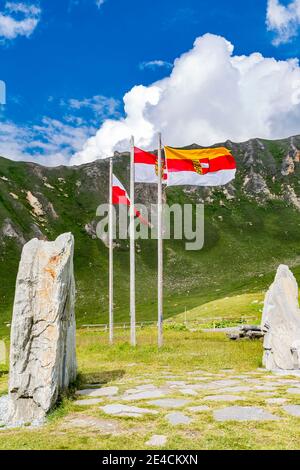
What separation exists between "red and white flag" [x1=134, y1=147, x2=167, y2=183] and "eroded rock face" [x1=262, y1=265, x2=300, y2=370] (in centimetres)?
930

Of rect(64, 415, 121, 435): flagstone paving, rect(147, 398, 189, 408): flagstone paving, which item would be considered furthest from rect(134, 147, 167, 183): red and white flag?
rect(64, 415, 121, 435): flagstone paving

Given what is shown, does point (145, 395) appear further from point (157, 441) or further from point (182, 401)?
point (157, 441)

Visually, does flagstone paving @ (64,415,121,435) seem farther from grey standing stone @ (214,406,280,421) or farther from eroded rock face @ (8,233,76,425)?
grey standing stone @ (214,406,280,421)

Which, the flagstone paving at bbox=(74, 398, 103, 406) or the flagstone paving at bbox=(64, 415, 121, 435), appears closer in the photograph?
the flagstone paving at bbox=(64, 415, 121, 435)

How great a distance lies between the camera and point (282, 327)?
54.4ft

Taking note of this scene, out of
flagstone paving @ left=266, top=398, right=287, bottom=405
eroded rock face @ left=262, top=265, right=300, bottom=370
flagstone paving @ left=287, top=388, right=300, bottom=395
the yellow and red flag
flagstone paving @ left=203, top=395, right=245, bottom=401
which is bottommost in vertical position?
flagstone paving @ left=287, top=388, right=300, bottom=395

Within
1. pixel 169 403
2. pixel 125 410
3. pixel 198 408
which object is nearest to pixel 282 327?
pixel 169 403

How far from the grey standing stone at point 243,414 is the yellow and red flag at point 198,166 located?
14293 mm

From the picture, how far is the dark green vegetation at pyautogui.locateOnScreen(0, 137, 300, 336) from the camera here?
355 feet

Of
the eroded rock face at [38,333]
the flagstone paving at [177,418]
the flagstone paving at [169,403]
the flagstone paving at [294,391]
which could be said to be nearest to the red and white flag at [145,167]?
the eroded rock face at [38,333]

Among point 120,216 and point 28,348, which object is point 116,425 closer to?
point 28,348

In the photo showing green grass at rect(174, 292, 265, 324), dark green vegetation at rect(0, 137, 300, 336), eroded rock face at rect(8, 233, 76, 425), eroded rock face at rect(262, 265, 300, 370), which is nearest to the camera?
eroded rock face at rect(8, 233, 76, 425)
